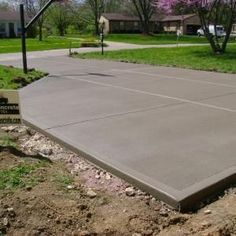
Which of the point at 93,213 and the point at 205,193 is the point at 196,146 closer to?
the point at 205,193

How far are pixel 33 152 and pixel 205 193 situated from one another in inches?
90.3

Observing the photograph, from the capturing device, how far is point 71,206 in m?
3.86

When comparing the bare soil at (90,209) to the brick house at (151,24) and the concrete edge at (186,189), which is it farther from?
the brick house at (151,24)

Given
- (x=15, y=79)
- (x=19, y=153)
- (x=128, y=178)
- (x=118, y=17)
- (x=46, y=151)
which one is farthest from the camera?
(x=118, y=17)

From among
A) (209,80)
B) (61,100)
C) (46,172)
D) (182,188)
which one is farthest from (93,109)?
(209,80)

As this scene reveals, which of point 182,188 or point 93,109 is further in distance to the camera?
point 93,109

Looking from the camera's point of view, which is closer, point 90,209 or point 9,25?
point 90,209

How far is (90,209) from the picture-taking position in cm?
389

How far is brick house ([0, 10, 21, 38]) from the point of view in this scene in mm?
61213

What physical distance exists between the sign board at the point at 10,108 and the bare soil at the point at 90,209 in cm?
54

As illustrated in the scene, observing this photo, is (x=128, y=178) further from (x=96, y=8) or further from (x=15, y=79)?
(x=96, y=8)

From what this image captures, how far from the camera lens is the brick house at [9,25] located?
201 ft

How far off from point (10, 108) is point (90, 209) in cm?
190

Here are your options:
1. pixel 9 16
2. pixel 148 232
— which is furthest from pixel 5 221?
pixel 9 16
